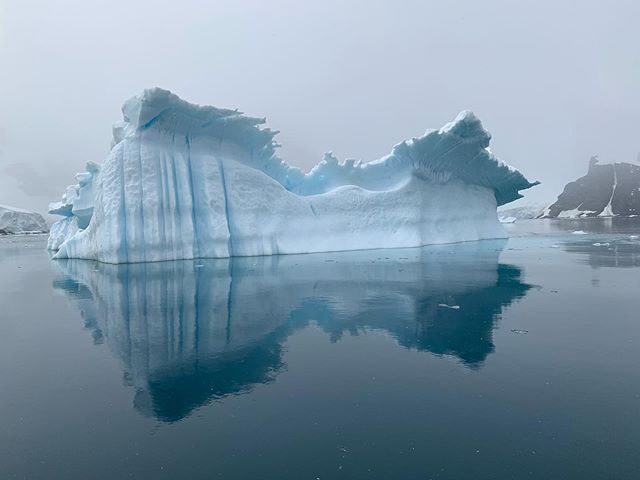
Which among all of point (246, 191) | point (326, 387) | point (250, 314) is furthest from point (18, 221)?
point (326, 387)

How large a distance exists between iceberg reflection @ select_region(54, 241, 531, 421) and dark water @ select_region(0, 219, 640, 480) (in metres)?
0.03

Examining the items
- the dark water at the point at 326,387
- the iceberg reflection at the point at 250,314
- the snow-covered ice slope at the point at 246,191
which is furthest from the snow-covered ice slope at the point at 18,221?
the dark water at the point at 326,387

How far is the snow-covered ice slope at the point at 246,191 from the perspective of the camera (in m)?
13.2

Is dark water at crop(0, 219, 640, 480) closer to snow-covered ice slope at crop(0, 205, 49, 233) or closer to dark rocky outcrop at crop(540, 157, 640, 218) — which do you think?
snow-covered ice slope at crop(0, 205, 49, 233)

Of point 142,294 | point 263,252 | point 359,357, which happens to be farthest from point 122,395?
point 263,252

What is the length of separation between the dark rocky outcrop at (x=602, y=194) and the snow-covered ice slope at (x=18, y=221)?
345 ft

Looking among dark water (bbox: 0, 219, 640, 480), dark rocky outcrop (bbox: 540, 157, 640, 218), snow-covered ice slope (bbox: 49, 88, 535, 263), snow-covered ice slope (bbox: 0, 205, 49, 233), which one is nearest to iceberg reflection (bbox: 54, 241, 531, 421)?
dark water (bbox: 0, 219, 640, 480)

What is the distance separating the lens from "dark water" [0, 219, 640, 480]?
236cm

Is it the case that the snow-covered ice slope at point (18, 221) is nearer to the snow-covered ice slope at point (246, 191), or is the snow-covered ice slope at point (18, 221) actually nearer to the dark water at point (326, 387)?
the snow-covered ice slope at point (246, 191)

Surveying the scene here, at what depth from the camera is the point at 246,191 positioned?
15117 mm

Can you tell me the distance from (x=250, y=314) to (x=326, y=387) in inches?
115

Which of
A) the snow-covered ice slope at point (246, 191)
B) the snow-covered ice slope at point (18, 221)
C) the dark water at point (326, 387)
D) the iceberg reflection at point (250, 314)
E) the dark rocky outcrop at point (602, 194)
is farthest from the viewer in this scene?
the dark rocky outcrop at point (602, 194)

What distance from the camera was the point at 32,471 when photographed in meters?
2.31

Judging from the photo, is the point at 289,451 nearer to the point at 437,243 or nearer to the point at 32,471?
the point at 32,471
